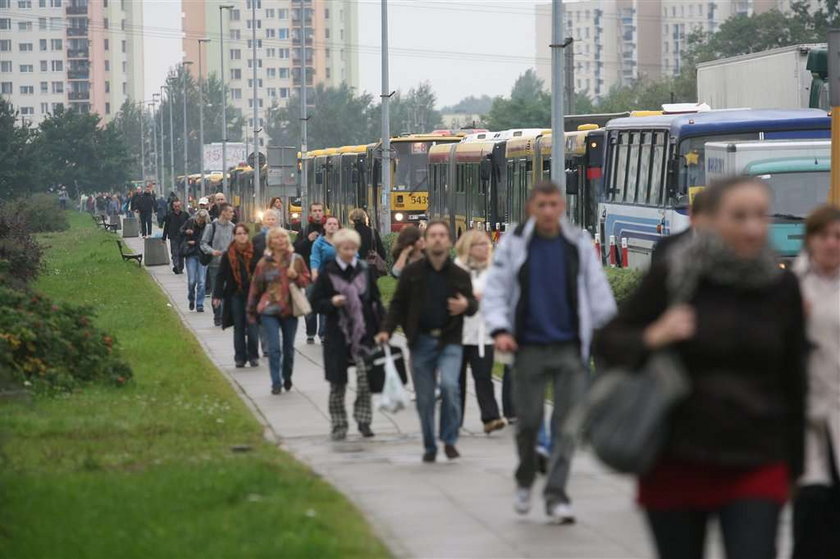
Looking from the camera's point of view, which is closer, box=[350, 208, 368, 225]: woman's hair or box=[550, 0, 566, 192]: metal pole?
box=[350, 208, 368, 225]: woman's hair

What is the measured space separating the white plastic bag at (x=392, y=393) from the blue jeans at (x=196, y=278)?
16.8 meters

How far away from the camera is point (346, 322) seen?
555 inches

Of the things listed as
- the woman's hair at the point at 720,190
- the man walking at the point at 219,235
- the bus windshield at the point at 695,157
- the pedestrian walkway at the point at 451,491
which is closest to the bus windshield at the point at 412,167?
the man walking at the point at 219,235

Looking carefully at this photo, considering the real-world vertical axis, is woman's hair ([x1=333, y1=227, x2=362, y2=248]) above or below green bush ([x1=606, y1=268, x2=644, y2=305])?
above

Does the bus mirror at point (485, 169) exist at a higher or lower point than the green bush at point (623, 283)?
higher

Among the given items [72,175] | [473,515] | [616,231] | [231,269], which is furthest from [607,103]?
[473,515]

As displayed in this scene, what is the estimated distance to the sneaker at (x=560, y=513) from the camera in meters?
9.74

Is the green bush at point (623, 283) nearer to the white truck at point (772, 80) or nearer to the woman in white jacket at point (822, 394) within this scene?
the white truck at point (772, 80)

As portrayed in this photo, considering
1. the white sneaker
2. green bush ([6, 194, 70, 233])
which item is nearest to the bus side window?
the white sneaker

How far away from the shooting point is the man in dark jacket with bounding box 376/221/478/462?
1248 cm

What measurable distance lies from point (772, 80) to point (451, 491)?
74.6 feet

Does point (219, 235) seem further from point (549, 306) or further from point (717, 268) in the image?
point (717, 268)

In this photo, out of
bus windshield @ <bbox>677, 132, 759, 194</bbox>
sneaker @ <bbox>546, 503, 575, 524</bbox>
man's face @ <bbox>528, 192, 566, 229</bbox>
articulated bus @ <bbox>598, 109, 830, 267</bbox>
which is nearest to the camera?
man's face @ <bbox>528, 192, 566, 229</bbox>

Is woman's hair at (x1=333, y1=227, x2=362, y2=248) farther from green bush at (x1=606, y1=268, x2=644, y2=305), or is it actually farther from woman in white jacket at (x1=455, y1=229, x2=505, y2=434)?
green bush at (x1=606, y1=268, x2=644, y2=305)
